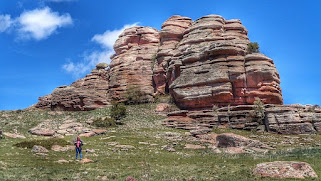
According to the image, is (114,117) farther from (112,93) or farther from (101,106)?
(112,93)

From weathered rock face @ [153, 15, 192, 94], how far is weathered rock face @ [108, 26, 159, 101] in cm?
326

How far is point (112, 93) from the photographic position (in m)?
87.8

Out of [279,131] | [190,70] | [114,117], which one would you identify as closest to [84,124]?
[114,117]

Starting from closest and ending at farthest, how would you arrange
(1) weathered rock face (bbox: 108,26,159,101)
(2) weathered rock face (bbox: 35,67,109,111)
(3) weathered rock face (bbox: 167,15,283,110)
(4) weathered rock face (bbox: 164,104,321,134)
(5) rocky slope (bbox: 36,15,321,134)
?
1. (4) weathered rock face (bbox: 164,104,321,134)
2. (5) rocky slope (bbox: 36,15,321,134)
3. (3) weathered rock face (bbox: 167,15,283,110)
4. (2) weathered rock face (bbox: 35,67,109,111)
5. (1) weathered rock face (bbox: 108,26,159,101)

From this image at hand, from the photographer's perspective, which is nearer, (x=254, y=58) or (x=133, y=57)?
(x=254, y=58)

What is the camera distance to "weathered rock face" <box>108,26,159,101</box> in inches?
3423

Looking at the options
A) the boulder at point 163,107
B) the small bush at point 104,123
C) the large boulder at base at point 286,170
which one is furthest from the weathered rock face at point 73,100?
the large boulder at base at point 286,170

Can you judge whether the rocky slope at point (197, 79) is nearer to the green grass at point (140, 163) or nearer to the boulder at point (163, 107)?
the boulder at point (163, 107)

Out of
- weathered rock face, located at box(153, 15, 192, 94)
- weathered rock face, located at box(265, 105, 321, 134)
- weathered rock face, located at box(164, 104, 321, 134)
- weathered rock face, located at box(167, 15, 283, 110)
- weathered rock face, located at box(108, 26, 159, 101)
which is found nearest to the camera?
weathered rock face, located at box(265, 105, 321, 134)

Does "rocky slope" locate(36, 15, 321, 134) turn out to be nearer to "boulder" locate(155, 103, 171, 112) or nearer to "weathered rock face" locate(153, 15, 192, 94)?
→ "weathered rock face" locate(153, 15, 192, 94)

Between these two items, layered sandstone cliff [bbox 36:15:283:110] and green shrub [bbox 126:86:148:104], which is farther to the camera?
green shrub [bbox 126:86:148:104]

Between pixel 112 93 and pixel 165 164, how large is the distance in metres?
66.7

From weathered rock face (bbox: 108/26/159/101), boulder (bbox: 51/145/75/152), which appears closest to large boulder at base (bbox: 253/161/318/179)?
boulder (bbox: 51/145/75/152)

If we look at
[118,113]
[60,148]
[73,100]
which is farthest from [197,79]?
[60,148]
